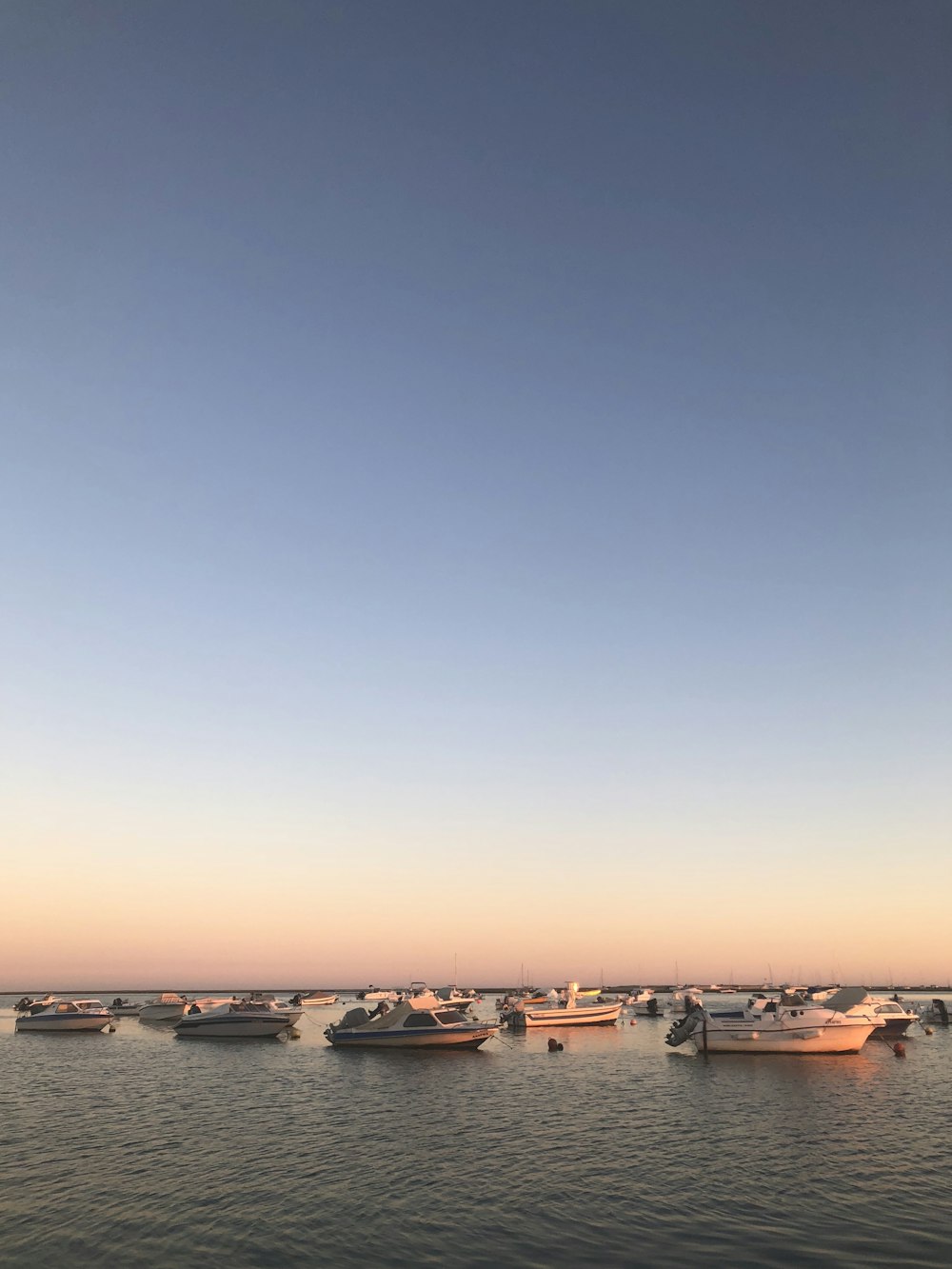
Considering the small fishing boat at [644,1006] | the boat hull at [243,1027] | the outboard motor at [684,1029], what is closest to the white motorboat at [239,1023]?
the boat hull at [243,1027]

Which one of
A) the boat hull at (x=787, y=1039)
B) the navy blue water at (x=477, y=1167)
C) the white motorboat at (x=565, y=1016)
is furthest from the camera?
the white motorboat at (x=565, y=1016)

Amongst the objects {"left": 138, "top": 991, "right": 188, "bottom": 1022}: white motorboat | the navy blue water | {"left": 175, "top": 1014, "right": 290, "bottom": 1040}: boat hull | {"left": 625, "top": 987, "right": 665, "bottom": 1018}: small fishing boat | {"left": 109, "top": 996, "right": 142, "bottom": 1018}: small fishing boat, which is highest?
the navy blue water

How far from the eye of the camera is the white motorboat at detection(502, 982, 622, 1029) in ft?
284

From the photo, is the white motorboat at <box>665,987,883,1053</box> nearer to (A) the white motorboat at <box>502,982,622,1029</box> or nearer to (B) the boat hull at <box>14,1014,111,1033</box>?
(A) the white motorboat at <box>502,982,622,1029</box>

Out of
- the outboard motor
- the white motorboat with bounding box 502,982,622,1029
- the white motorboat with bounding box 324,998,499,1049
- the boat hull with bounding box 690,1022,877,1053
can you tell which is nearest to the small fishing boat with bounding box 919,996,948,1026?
the white motorboat with bounding box 502,982,622,1029

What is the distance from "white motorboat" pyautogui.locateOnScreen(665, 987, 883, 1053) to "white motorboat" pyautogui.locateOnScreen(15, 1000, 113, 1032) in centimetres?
6322

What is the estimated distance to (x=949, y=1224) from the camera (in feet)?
70.2

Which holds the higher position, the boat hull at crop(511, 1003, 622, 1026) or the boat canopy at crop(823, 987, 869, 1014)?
the boat canopy at crop(823, 987, 869, 1014)

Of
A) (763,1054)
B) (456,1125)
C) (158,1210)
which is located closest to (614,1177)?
(456,1125)

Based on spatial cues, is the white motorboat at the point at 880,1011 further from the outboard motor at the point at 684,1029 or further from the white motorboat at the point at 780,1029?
the outboard motor at the point at 684,1029

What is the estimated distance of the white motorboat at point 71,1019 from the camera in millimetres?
87688

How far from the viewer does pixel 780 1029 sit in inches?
2352

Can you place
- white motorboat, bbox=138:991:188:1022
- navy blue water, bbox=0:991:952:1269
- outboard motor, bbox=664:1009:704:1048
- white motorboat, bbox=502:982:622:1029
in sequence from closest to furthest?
navy blue water, bbox=0:991:952:1269 → outboard motor, bbox=664:1009:704:1048 → white motorboat, bbox=502:982:622:1029 → white motorboat, bbox=138:991:188:1022

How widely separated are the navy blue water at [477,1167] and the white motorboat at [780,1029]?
5.91 meters
